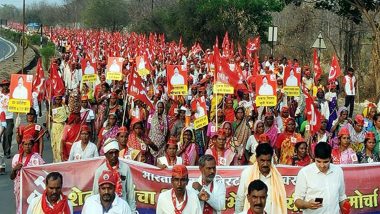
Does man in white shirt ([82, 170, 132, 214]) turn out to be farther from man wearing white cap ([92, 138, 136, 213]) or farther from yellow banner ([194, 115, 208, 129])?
yellow banner ([194, 115, 208, 129])

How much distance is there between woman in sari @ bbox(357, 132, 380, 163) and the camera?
8320 millimetres

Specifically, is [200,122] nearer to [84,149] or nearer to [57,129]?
[57,129]

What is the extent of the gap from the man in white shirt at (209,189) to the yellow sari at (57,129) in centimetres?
508

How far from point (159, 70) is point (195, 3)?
20.6 metres

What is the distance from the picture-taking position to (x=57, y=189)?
17.6ft

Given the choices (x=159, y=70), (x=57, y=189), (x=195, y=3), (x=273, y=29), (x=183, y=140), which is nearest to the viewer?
(x=57, y=189)

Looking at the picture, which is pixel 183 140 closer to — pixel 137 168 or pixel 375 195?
pixel 137 168

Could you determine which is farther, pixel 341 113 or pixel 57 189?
pixel 341 113

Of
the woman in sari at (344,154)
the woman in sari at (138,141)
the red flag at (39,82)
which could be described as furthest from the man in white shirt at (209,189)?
the red flag at (39,82)

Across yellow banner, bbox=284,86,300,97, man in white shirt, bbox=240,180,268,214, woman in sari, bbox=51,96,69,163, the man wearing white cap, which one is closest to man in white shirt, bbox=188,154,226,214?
man in white shirt, bbox=240,180,268,214

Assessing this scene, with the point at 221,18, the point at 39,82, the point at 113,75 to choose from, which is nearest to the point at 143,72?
the point at 113,75

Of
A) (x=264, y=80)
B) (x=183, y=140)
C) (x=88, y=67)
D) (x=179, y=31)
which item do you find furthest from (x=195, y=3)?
(x=183, y=140)

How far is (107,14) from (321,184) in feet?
263

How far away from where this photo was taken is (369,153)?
842 centimetres
